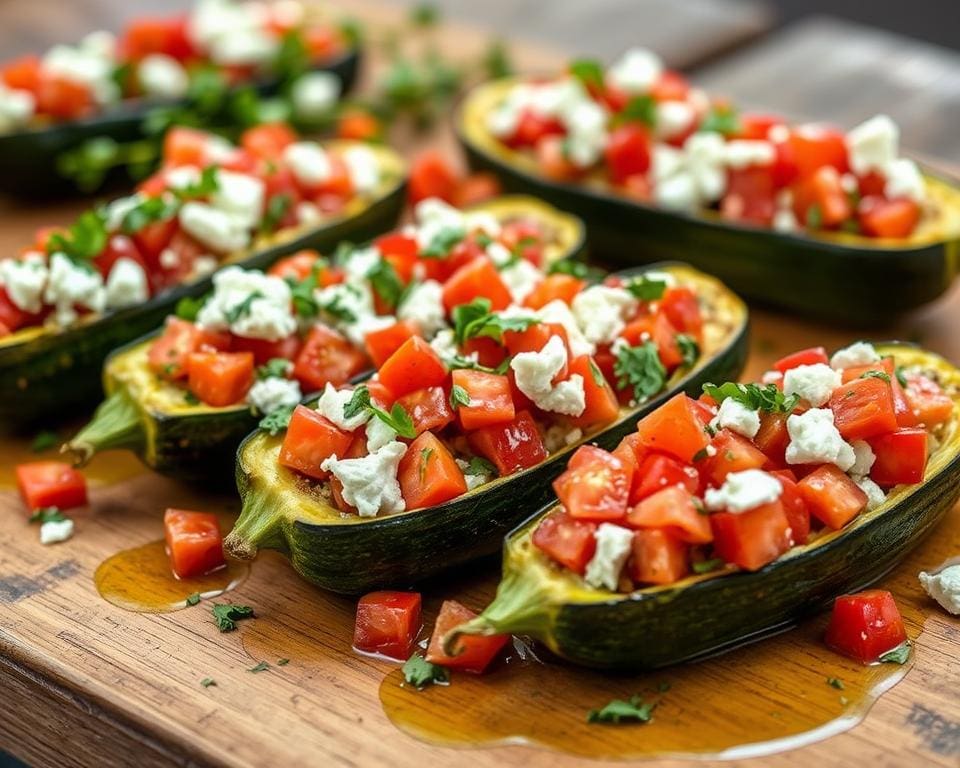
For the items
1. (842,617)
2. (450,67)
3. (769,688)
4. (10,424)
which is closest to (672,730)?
(769,688)

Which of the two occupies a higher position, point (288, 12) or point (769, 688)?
point (288, 12)

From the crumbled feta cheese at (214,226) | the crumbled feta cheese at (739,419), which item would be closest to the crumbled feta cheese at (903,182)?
the crumbled feta cheese at (739,419)

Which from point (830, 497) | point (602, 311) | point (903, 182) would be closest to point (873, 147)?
point (903, 182)

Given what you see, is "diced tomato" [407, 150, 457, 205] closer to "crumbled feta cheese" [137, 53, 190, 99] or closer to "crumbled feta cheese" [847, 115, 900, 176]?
"crumbled feta cheese" [137, 53, 190, 99]

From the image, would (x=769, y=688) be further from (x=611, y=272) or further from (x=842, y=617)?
(x=611, y=272)

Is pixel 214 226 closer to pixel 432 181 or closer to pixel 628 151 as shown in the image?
pixel 432 181

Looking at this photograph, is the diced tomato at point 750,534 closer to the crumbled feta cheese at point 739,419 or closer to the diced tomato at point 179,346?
the crumbled feta cheese at point 739,419
